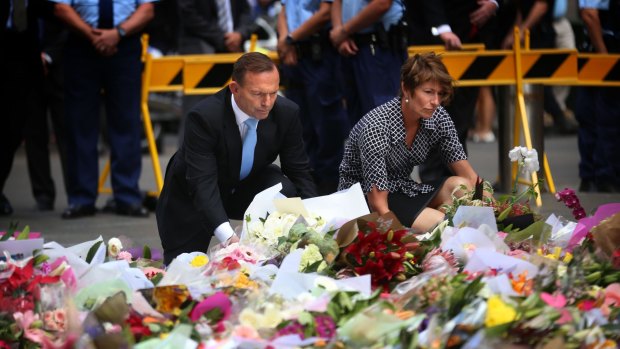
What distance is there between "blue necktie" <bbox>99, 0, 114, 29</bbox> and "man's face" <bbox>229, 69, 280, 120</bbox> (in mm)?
3135

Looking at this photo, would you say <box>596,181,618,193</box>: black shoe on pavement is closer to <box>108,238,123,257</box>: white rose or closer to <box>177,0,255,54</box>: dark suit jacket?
<box>177,0,255,54</box>: dark suit jacket

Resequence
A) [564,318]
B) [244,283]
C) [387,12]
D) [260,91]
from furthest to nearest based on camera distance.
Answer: [387,12] < [260,91] < [244,283] < [564,318]

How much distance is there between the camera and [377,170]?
20.1 feet

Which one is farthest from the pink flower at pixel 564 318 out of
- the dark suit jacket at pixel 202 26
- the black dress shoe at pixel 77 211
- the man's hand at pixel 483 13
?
the dark suit jacket at pixel 202 26

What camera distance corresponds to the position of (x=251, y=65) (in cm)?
546

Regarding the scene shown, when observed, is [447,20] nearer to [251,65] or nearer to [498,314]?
[251,65]

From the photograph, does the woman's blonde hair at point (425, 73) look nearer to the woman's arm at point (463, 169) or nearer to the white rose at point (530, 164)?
the woman's arm at point (463, 169)

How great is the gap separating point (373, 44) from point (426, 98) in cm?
203

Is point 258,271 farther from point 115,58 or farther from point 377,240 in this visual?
point 115,58

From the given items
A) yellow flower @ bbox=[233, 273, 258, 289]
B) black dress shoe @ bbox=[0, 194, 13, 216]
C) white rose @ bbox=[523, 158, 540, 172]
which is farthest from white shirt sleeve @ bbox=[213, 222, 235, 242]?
black dress shoe @ bbox=[0, 194, 13, 216]

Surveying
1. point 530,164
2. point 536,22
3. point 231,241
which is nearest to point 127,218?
point 231,241

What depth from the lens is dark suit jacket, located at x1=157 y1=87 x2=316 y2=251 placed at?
566cm

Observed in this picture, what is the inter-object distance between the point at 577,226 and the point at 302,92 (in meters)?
4.15

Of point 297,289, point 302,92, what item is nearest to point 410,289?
point 297,289
